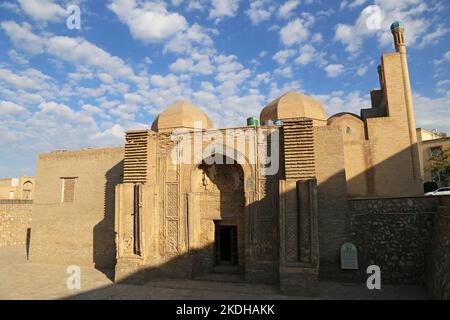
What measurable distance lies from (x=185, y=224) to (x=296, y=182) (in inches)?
171

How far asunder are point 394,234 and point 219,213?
19.4 feet

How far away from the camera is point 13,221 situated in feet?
68.4

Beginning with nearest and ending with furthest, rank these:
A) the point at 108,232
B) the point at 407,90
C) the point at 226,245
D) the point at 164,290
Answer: the point at 164,290 < the point at 226,245 < the point at 108,232 < the point at 407,90

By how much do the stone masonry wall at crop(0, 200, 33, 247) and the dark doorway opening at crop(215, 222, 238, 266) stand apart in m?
16.2

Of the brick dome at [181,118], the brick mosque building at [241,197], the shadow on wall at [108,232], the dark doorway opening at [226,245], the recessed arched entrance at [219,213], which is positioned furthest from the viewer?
the brick dome at [181,118]

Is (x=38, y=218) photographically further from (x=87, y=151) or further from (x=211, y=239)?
(x=211, y=239)

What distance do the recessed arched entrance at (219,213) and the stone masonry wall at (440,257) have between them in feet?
19.0

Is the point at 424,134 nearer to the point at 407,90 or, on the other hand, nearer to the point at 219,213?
the point at 407,90

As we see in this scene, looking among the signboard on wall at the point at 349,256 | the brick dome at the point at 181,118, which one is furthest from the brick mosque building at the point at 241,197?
the brick dome at the point at 181,118

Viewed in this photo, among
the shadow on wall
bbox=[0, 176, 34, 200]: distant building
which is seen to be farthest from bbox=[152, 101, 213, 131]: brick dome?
bbox=[0, 176, 34, 200]: distant building

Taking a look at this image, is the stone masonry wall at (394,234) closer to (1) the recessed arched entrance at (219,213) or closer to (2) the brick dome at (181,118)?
(1) the recessed arched entrance at (219,213)

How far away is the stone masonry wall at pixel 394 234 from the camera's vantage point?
31.9 feet

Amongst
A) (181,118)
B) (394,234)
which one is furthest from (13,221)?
(394,234)
